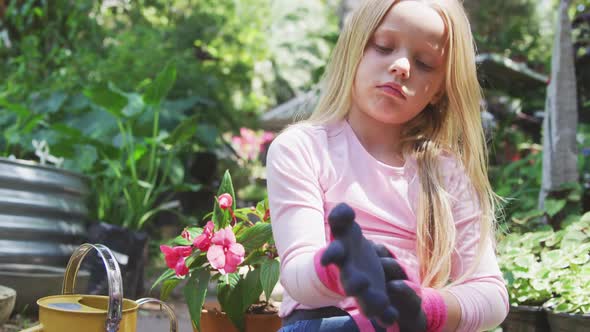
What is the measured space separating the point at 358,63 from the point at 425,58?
0.14 metres

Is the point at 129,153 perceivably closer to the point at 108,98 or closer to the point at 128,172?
the point at 128,172

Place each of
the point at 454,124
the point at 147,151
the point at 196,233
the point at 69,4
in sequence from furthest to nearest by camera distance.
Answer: the point at 69,4
the point at 147,151
the point at 196,233
the point at 454,124

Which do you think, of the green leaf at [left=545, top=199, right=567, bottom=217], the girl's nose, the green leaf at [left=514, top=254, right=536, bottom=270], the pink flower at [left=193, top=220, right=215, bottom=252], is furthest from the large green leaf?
the green leaf at [left=545, top=199, right=567, bottom=217]

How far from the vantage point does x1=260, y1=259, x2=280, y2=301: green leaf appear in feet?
5.59

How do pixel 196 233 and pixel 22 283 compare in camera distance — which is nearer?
pixel 196 233

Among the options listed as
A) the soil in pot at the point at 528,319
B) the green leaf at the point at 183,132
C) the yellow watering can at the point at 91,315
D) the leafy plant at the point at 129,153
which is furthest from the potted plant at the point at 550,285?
the leafy plant at the point at 129,153

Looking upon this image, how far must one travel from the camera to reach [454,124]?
1650 millimetres

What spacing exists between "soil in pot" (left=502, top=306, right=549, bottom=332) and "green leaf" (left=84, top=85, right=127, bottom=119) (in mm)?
2394

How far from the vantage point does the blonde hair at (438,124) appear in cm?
146

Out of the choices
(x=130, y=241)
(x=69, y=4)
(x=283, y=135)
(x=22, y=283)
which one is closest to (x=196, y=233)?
(x=283, y=135)

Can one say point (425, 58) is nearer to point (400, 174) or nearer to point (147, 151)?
point (400, 174)

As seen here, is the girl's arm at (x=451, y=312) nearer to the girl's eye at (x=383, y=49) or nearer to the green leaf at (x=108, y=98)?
the girl's eye at (x=383, y=49)

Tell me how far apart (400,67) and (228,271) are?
26.0 inches

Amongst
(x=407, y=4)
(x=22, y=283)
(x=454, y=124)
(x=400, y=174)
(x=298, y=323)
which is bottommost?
(x=22, y=283)
